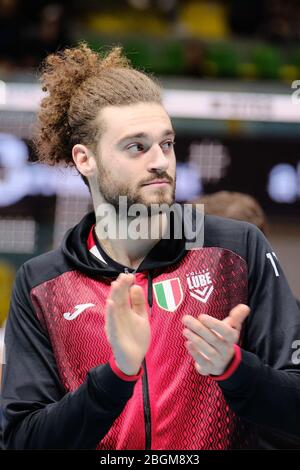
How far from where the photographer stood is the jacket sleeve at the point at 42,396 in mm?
2312

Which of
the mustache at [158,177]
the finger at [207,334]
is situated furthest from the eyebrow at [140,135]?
the finger at [207,334]

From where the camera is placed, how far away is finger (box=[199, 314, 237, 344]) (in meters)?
2.16

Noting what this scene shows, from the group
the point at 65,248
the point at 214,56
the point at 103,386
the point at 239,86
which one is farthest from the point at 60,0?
the point at 103,386

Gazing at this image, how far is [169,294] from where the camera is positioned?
2.60m

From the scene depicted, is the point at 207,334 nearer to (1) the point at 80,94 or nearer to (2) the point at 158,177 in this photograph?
(2) the point at 158,177

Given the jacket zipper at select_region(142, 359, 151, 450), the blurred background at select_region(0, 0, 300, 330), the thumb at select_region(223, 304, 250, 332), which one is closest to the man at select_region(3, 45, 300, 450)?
the jacket zipper at select_region(142, 359, 151, 450)

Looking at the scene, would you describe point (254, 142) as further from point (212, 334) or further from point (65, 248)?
point (212, 334)

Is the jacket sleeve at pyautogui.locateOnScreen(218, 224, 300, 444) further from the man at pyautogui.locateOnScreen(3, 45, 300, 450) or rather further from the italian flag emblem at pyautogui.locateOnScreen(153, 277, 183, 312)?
the italian flag emblem at pyautogui.locateOnScreen(153, 277, 183, 312)

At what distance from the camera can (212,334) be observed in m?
2.18

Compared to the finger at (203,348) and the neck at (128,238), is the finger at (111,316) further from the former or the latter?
the neck at (128,238)

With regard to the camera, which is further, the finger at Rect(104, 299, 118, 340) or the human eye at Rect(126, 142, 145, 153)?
the human eye at Rect(126, 142, 145, 153)

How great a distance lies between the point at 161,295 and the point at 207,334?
1.45ft

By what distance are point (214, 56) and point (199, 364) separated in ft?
18.2

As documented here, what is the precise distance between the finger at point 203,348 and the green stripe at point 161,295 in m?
0.39
